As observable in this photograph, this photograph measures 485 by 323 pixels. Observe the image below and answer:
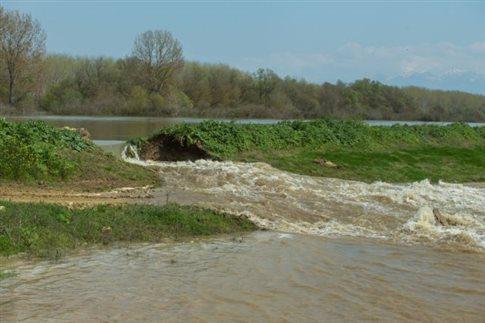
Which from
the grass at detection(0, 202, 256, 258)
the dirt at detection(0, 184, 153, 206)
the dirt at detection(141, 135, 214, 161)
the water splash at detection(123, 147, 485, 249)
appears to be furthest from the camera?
the dirt at detection(141, 135, 214, 161)

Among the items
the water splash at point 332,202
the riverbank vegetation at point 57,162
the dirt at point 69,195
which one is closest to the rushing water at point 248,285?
the water splash at point 332,202

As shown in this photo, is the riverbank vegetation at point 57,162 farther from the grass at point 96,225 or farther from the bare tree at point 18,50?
the bare tree at point 18,50

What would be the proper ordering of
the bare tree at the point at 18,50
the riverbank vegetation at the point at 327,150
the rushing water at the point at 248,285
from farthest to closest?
the bare tree at the point at 18,50 < the riverbank vegetation at the point at 327,150 < the rushing water at the point at 248,285

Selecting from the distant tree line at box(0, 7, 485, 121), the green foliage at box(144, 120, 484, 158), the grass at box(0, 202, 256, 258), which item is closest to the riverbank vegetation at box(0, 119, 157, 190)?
the grass at box(0, 202, 256, 258)

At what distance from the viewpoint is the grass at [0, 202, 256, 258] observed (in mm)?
9125

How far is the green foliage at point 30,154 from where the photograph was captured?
1394 cm

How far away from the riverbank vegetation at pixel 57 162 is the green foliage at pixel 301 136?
521 cm

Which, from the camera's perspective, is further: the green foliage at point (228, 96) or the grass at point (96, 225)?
the green foliage at point (228, 96)

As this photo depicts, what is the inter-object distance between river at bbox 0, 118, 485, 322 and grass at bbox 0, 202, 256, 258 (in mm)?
478

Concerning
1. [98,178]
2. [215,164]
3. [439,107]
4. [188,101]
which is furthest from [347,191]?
[439,107]

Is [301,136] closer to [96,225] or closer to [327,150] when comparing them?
[327,150]

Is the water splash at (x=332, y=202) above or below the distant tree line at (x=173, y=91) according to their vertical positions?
below

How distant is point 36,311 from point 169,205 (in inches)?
219

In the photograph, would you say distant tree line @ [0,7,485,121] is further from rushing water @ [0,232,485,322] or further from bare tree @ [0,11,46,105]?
rushing water @ [0,232,485,322]
